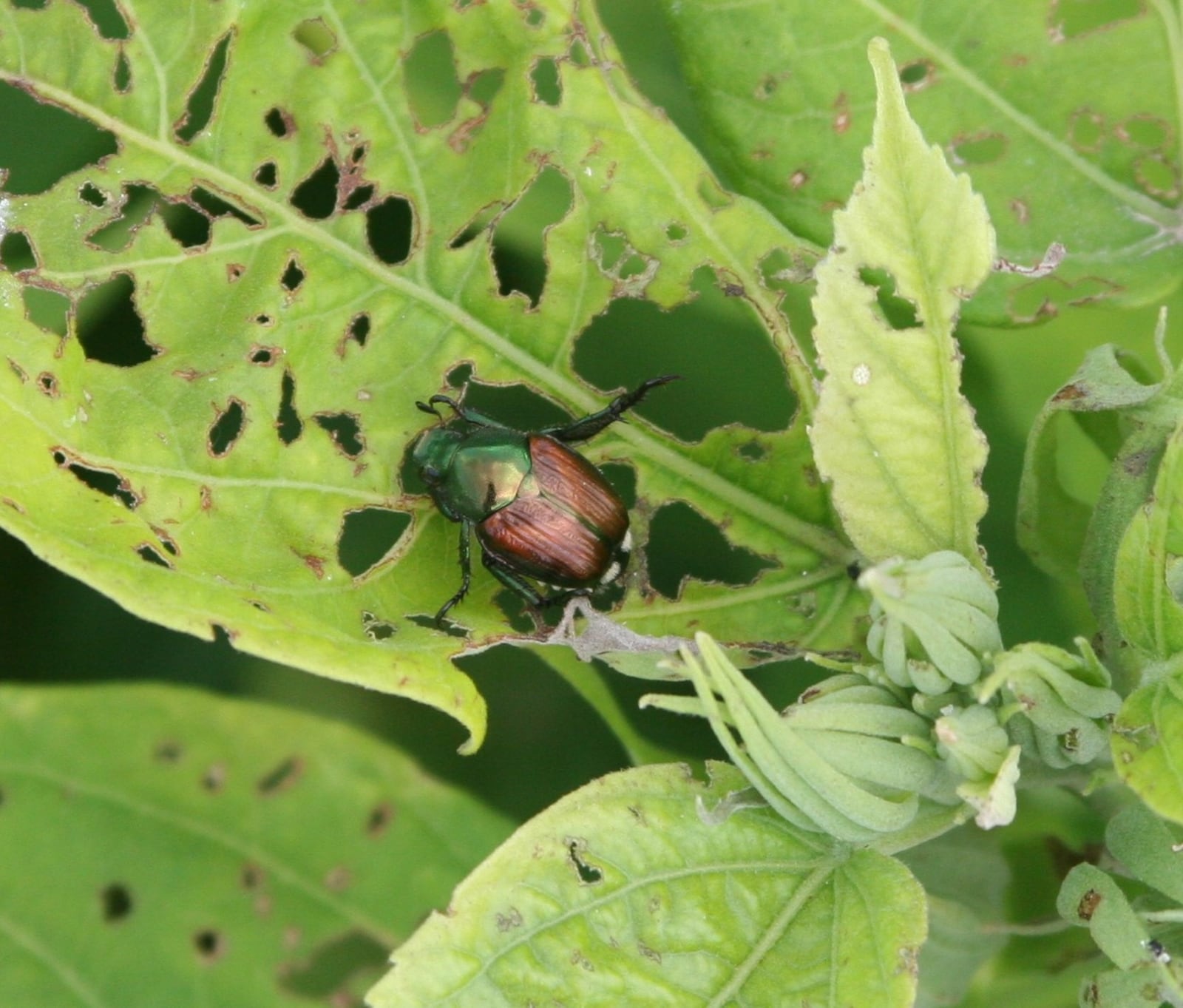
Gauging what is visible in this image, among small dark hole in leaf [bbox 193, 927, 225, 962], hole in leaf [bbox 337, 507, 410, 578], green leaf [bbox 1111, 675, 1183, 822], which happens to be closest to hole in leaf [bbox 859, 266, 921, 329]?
green leaf [bbox 1111, 675, 1183, 822]

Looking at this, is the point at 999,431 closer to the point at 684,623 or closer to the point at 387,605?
the point at 684,623

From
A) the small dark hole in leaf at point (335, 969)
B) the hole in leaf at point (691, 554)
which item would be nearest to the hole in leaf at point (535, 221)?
the hole in leaf at point (691, 554)

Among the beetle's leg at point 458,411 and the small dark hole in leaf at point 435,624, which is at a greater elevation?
the beetle's leg at point 458,411

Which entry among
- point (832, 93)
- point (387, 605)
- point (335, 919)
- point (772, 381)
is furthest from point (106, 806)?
point (832, 93)

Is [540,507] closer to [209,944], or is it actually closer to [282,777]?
[282,777]

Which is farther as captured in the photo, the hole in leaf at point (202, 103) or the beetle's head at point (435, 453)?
the beetle's head at point (435, 453)

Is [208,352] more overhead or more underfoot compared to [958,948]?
more overhead

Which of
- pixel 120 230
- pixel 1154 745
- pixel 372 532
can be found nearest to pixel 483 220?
pixel 120 230

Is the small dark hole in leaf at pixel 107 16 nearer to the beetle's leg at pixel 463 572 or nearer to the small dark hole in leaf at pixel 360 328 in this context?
the small dark hole in leaf at pixel 360 328

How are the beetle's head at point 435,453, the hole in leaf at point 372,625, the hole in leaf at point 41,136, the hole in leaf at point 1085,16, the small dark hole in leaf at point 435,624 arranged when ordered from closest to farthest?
the hole in leaf at point 372,625
the small dark hole in leaf at point 435,624
the beetle's head at point 435,453
the hole in leaf at point 1085,16
the hole in leaf at point 41,136
